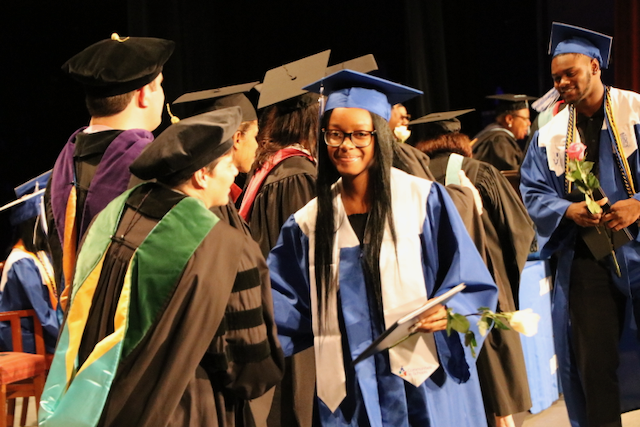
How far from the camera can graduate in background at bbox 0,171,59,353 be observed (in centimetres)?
455

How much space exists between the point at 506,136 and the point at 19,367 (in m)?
5.28

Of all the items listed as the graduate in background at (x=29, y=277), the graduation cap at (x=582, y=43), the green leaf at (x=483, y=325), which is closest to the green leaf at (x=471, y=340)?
the green leaf at (x=483, y=325)

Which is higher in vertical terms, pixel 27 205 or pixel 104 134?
pixel 104 134

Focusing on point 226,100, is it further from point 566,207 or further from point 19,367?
point 19,367

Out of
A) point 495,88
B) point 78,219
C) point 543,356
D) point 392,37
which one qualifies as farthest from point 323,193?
point 495,88

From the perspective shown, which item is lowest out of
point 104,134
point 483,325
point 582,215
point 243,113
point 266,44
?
point 483,325

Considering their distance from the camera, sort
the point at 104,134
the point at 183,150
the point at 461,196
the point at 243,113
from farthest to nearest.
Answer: the point at 243,113, the point at 461,196, the point at 104,134, the point at 183,150

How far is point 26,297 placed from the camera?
15.1ft

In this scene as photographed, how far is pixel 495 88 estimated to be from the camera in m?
9.02

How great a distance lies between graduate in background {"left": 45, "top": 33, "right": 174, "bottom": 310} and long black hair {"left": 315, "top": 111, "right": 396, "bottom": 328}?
69 cm

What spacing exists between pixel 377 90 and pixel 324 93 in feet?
0.62

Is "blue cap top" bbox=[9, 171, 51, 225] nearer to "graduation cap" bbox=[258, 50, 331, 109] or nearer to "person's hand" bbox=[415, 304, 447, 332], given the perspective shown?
"graduation cap" bbox=[258, 50, 331, 109]

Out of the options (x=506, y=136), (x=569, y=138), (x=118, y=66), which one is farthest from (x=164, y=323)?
(x=506, y=136)

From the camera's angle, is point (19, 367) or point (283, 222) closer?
point (283, 222)
